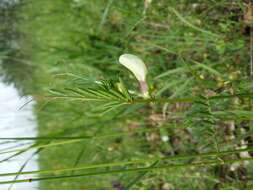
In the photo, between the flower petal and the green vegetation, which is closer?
the flower petal

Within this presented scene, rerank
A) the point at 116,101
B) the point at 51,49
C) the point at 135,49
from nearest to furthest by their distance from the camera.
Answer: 1. the point at 116,101
2. the point at 135,49
3. the point at 51,49

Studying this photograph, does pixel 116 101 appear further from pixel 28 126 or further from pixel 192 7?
pixel 28 126

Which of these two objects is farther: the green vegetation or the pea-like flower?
the green vegetation

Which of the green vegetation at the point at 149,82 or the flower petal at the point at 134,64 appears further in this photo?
the green vegetation at the point at 149,82

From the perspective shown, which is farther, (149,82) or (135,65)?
(149,82)

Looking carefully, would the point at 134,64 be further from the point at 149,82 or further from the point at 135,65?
the point at 149,82

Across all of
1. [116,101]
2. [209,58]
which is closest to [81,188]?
[209,58]

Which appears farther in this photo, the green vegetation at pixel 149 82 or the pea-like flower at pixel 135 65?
the green vegetation at pixel 149 82

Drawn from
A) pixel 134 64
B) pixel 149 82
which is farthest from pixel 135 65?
pixel 149 82
